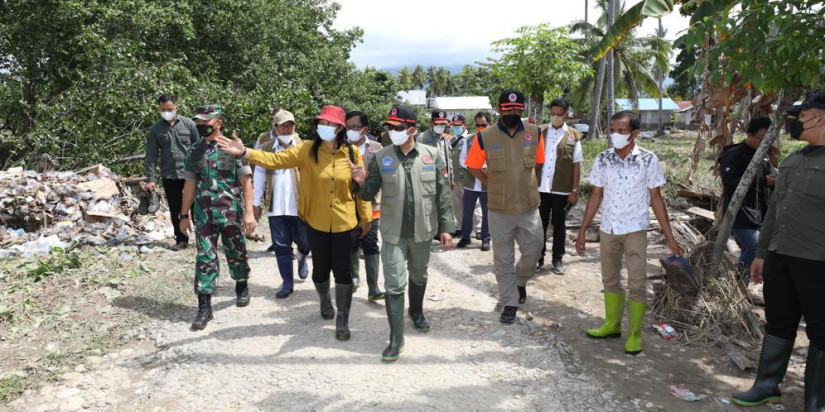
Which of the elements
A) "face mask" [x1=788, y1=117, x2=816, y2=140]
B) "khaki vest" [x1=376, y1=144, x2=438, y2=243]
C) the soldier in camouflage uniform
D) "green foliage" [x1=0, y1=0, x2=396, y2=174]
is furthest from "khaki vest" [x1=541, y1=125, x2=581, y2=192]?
"green foliage" [x1=0, y1=0, x2=396, y2=174]

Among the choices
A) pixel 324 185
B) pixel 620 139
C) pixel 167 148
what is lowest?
pixel 324 185

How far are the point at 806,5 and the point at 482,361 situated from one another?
11.8 feet

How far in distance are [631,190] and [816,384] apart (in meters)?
1.72

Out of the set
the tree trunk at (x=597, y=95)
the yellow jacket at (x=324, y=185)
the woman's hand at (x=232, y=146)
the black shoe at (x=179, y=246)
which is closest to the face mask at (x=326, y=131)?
the yellow jacket at (x=324, y=185)

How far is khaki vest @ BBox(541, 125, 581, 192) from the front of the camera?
5863 mm

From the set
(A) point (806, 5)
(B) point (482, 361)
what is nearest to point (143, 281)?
(B) point (482, 361)

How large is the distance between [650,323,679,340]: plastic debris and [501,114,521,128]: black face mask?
2.19 m

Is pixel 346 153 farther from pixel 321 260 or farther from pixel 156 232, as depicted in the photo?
pixel 156 232

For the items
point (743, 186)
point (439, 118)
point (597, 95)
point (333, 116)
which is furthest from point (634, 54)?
point (333, 116)

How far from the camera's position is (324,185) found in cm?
431

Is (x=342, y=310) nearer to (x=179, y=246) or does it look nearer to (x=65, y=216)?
(x=179, y=246)

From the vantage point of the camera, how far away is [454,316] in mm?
4980

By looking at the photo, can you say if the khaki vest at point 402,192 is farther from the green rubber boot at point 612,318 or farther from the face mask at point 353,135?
the green rubber boot at point 612,318

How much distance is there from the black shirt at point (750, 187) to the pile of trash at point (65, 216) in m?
7.01
